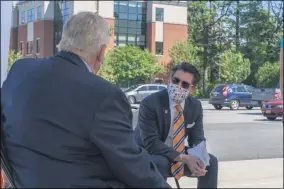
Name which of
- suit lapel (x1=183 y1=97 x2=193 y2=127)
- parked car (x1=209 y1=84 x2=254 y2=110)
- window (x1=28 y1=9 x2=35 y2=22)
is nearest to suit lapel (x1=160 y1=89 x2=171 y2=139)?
suit lapel (x1=183 y1=97 x2=193 y2=127)

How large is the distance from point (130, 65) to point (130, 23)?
10.1 meters

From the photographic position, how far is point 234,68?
152 feet

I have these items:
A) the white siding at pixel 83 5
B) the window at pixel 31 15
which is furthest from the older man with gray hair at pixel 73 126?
the window at pixel 31 15

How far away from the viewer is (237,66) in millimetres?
46188

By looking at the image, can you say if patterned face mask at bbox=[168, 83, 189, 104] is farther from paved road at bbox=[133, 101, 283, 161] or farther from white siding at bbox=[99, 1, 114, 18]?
white siding at bbox=[99, 1, 114, 18]

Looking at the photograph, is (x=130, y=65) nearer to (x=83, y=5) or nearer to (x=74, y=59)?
(x=83, y=5)

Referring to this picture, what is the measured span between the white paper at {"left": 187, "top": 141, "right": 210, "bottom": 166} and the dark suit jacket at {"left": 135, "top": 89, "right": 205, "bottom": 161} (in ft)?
0.47

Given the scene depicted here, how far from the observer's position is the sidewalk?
19.2 ft

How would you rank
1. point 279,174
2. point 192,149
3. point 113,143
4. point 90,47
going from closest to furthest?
1. point 113,143
2. point 90,47
3. point 192,149
4. point 279,174

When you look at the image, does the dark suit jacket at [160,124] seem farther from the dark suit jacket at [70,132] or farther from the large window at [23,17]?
the large window at [23,17]

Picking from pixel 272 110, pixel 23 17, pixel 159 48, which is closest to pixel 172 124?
pixel 272 110

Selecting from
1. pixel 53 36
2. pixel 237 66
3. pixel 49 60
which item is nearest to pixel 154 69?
pixel 237 66

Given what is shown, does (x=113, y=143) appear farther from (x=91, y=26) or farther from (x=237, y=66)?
(x=237, y=66)

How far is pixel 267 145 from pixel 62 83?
871 centimetres
